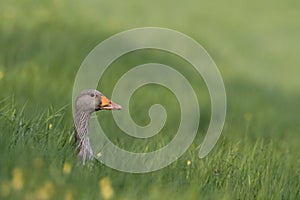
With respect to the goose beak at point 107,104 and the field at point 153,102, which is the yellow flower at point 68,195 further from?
the goose beak at point 107,104

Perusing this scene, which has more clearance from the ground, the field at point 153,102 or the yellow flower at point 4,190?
the field at point 153,102

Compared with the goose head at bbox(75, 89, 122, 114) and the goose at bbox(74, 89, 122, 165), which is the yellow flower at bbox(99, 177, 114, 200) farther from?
the goose head at bbox(75, 89, 122, 114)

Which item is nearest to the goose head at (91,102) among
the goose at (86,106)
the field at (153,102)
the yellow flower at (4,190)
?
the goose at (86,106)

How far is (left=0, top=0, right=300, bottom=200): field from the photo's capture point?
13.4 feet

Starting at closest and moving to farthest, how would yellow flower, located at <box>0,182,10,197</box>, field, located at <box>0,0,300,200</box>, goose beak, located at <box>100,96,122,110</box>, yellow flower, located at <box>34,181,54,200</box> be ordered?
yellow flower, located at <box>34,181,54,200</box> → yellow flower, located at <box>0,182,10,197</box> → field, located at <box>0,0,300,200</box> → goose beak, located at <box>100,96,122,110</box>

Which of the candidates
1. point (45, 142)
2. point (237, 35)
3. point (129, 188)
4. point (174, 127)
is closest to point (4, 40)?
point (174, 127)

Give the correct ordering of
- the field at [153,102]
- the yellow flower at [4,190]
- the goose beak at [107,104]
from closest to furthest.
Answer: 1. the yellow flower at [4,190]
2. the field at [153,102]
3. the goose beak at [107,104]

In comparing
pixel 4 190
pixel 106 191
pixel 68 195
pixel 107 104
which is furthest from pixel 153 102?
pixel 4 190

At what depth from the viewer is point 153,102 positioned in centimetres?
959

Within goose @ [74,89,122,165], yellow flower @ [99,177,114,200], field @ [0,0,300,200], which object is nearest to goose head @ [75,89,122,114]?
goose @ [74,89,122,165]

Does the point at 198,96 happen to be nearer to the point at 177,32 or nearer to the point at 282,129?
the point at 282,129

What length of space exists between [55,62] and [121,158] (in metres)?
4.79

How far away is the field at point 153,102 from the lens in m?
4.08

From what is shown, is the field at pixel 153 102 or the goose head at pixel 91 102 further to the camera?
the goose head at pixel 91 102
